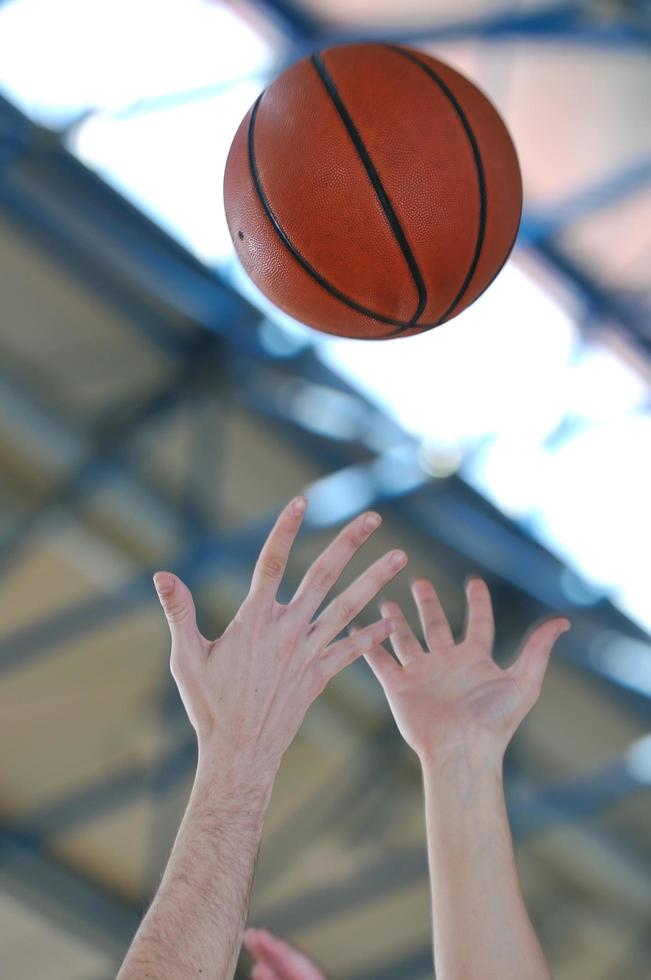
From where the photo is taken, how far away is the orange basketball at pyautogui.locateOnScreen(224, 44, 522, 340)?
2840 mm

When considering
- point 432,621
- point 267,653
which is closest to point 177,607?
point 267,653

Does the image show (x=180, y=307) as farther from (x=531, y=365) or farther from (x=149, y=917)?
(x=149, y=917)

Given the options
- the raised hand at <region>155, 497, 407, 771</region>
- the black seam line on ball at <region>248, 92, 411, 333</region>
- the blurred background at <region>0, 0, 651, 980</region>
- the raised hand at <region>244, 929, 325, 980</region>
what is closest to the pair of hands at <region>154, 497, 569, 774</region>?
the raised hand at <region>155, 497, 407, 771</region>

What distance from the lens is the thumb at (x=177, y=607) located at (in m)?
2.25

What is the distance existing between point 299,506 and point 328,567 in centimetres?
12

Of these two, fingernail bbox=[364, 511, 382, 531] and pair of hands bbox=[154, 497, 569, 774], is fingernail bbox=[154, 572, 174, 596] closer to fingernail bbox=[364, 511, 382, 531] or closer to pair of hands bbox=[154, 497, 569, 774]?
pair of hands bbox=[154, 497, 569, 774]

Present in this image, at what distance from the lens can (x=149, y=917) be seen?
6.44 feet

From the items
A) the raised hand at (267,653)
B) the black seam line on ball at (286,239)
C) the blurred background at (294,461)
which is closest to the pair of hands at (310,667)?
the raised hand at (267,653)

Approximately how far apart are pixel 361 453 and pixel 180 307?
1.22 meters

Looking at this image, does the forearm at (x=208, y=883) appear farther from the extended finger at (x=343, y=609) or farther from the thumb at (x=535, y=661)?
the thumb at (x=535, y=661)

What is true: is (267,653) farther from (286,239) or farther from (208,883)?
(286,239)

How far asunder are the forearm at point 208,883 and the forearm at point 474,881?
0.33 m

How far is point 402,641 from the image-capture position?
2.62 m

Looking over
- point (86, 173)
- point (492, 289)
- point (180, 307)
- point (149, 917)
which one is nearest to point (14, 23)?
point (86, 173)
